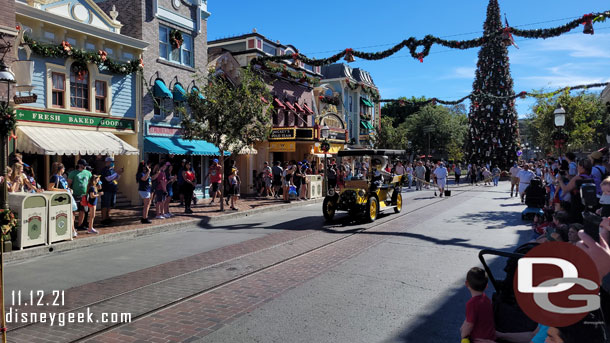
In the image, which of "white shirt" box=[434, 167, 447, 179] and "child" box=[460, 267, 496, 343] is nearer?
"child" box=[460, 267, 496, 343]

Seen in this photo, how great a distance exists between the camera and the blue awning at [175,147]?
17.1 metres

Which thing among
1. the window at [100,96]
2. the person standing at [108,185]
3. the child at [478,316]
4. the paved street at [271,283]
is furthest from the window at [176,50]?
the child at [478,316]

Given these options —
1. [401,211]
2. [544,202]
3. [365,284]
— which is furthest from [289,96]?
[365,284]

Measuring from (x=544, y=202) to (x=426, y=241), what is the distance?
17.3 feet

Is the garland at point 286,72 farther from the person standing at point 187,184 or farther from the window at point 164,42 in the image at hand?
the person standing at point 187,184

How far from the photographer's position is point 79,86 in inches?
598

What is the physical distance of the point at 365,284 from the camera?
616cm

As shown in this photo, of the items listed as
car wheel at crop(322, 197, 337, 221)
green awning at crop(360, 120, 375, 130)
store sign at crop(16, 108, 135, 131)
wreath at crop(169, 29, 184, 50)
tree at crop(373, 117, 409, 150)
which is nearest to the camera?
car wheel at crop(322, 197, 337, 221)

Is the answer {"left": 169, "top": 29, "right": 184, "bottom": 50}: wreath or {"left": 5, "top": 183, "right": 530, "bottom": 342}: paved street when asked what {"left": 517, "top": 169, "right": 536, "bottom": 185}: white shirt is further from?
{"left": 169, "top": 29, "right": 184, "bottom": 50}: wreath

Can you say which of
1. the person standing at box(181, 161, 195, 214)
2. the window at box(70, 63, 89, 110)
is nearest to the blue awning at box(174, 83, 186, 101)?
the window at box(70, 63, 89, 110)

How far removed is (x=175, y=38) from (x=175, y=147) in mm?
4880

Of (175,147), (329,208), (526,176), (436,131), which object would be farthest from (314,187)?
(436,131)

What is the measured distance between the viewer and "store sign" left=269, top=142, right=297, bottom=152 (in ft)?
81.1

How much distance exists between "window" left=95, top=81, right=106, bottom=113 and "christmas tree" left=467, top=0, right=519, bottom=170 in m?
32.0
